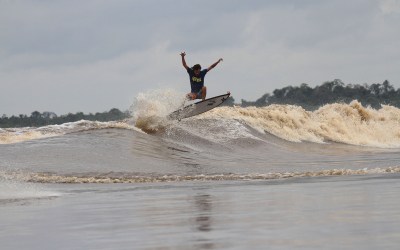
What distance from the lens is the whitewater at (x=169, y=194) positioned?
618 centimetres

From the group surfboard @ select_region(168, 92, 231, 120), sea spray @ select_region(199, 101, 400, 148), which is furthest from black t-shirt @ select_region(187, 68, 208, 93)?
sea spray @ select_region(199, 101, 400, 148)

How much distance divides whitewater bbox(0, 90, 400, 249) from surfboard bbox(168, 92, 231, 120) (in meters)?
0.32

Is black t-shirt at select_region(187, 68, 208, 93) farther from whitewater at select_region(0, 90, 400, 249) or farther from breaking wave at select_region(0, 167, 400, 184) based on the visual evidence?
breaking wave at select_region(0, 167, 400, 184)

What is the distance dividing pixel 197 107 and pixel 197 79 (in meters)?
3.22

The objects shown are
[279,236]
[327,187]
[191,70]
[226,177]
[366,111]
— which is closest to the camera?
[279,236]

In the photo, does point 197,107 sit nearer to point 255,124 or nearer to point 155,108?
point 155,108

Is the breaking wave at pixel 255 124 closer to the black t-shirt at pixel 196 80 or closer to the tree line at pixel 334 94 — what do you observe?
the black t-shirt at pixel 196 80

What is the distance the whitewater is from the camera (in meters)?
6.18

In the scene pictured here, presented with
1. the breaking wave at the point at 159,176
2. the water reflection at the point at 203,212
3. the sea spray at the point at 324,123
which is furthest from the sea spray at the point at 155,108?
the water reflection at the point at 203,212

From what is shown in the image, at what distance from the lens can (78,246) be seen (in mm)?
6023

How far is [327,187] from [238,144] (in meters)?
21.5

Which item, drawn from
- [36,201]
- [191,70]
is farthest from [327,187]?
[191,70]

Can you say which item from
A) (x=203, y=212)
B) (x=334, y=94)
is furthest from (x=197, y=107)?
(x=334, y=94)

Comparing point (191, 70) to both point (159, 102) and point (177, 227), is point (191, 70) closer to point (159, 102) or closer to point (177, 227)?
point (159, 102)
